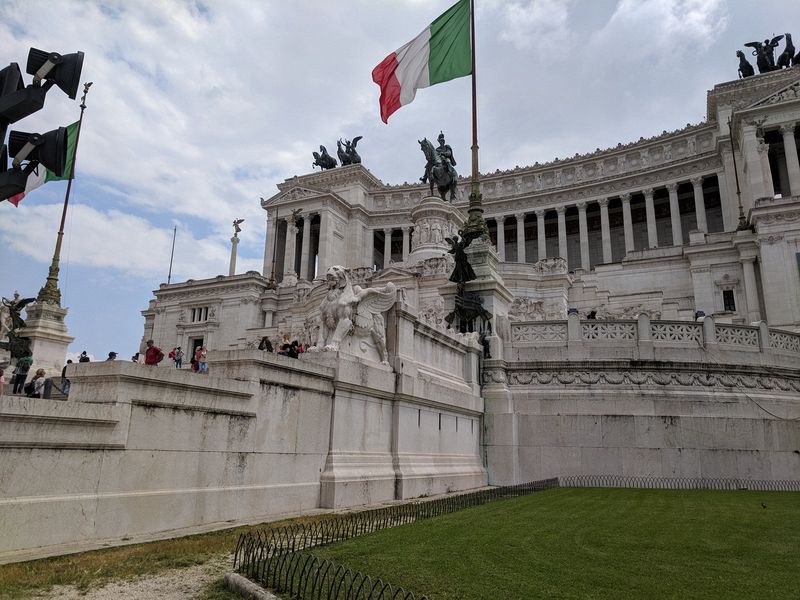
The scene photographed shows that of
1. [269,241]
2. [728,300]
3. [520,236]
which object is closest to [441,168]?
[728,300]

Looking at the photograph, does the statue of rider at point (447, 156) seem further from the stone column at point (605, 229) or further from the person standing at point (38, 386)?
the person standing at point (38, 386)

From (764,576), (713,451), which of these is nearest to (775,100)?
(713,451)

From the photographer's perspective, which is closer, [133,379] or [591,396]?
[133,379]

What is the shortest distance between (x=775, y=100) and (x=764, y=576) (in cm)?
6656

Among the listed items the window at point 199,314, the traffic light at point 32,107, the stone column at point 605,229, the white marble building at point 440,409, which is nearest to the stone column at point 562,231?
the stone column at point 605,229

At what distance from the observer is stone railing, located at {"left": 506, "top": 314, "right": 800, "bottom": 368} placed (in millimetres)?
20359

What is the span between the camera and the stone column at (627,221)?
259 ft

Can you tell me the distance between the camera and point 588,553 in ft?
25.8

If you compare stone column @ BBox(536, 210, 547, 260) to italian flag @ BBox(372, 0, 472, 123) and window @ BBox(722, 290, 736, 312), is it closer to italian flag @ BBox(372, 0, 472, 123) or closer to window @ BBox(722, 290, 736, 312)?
window @ BBox(722, 290, 736, 312)

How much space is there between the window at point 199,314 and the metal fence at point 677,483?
5747 cm

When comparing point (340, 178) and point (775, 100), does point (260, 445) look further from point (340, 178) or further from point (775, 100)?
point (340, 178)

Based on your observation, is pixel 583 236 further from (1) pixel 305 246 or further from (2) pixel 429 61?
(2) pixel 429 61

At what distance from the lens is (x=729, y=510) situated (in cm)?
1237

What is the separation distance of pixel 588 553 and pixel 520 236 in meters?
81.9
